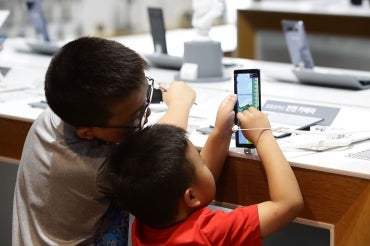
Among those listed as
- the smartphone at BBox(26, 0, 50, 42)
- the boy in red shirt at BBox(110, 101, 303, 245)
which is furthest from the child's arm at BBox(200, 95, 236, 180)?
the smartphone at BBox(26, 0, 50, 42)

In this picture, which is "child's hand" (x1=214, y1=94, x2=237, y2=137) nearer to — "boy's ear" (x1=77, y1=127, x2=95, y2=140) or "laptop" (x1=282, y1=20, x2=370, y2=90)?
"boy's ear" (x1=77, y1=127, x2=95, y2=140)

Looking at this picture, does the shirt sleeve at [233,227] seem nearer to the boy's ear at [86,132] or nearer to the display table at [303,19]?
the boy's ear at [86,132]

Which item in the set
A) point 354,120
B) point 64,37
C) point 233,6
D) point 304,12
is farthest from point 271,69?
point 233,6

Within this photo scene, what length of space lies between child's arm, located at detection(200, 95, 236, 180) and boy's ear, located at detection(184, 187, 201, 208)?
0.18 m

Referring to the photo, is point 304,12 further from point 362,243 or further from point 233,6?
point 362,243

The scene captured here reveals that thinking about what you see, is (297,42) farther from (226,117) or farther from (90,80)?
(90,80)

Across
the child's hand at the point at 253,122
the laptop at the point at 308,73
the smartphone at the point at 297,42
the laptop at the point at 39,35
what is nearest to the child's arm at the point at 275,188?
the child's hand at the point at 253,122

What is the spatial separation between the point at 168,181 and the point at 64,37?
9.67 ft

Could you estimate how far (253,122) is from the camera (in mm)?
1295

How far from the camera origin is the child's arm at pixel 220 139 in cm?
132

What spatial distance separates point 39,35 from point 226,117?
65.8 inches

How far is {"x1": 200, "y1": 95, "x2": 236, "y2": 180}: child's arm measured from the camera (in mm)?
1323

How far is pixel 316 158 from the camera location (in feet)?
4.23

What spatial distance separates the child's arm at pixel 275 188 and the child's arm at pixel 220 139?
57 millimetres
